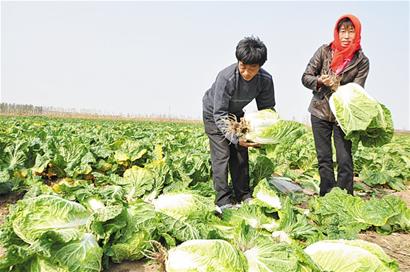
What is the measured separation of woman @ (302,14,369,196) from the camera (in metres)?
4.97

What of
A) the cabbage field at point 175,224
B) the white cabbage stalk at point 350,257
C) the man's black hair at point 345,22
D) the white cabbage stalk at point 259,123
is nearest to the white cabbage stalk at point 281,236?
the cabbage field at point 175,224

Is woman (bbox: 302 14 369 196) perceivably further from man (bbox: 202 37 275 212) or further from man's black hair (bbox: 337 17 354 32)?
man (bbox: 202 37 275 212)

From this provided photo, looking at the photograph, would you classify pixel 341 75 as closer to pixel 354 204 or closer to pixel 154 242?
pixel 354 204

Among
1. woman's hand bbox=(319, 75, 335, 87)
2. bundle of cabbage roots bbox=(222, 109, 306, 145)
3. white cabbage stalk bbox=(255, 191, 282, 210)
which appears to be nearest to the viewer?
white cabbage stalk bbox=(255, 191, 282, 210)

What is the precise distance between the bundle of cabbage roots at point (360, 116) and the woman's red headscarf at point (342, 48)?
0.39 m

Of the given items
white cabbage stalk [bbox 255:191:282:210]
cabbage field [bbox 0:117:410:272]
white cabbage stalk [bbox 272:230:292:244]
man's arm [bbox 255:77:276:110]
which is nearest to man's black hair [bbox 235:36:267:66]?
man's arm [bbox 255:77:276:110]

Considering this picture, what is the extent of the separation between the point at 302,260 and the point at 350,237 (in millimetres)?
844

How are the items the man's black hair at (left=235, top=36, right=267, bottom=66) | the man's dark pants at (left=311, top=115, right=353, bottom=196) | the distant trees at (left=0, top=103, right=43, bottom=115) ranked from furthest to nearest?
the distant trees at (left=0, top=103, right=43, bottom=115) < the man's dark pants at (left=311, top=115, right=353, bottom=196) < the man's black hair at (left=235, top=36, right=267, bottom=66)

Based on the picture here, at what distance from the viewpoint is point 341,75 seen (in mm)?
5047

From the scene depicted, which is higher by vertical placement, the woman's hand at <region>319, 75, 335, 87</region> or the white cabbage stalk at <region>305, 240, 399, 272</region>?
the woman's hand at <region>319, 75, 335, 87</region>

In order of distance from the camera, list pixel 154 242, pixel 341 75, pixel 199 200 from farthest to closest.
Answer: pixel 341 75
pixel 199 200
pixel 154 242

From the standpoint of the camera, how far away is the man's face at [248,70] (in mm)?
4387

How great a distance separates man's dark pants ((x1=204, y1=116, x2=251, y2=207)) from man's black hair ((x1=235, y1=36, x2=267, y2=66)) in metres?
1.12

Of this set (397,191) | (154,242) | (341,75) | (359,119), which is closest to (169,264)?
(154,242)
